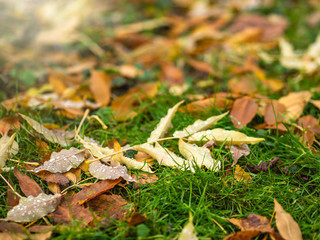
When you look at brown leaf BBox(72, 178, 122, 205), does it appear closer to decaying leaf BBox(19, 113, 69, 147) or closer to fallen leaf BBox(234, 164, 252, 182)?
decaying leaf BBox(19, 113, 69, 147)

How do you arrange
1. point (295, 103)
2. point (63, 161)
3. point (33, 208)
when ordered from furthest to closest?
point (295, 103) < point (63, 161) < point (33, 208)

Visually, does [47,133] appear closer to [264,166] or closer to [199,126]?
[199,126]

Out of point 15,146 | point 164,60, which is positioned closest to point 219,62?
point 164,60

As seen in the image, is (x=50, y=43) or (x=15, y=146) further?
(x=50, y=43)

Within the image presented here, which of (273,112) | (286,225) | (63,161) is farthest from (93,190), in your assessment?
(273,112)

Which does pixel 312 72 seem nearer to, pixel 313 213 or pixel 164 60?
pixel 164 60

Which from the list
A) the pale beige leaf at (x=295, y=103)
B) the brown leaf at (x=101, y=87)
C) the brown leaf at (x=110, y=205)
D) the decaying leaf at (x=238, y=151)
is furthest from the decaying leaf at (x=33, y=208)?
the pale beige leaf at (x=295, y=103)
